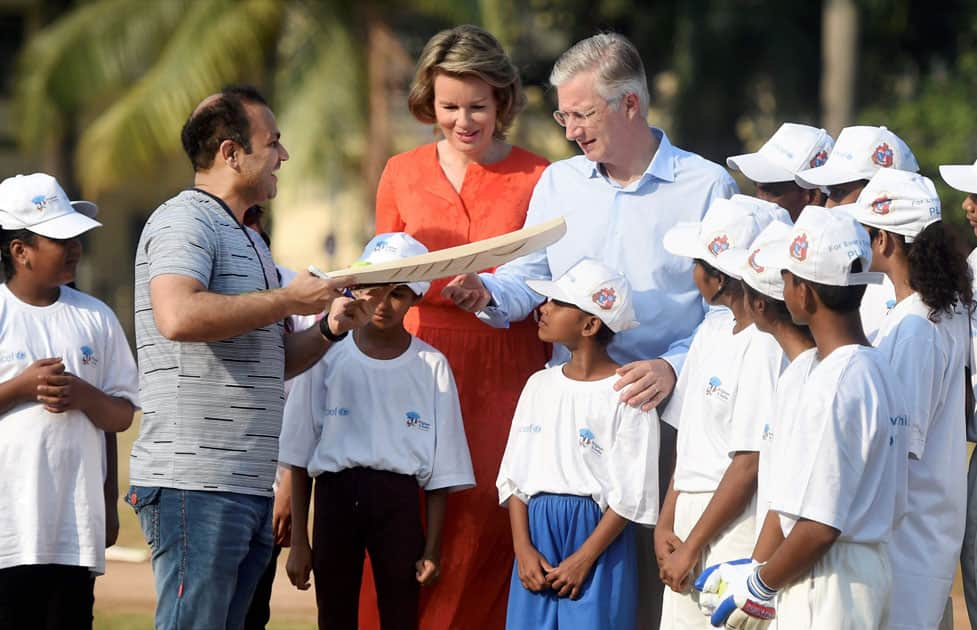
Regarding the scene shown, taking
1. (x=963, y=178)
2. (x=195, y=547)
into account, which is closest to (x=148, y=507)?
(x=195, y=547)

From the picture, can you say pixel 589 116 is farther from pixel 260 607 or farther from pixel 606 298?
pixel 260 607

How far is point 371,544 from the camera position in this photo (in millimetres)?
5383

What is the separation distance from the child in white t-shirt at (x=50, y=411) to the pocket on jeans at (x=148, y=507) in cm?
90

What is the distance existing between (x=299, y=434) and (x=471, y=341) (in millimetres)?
730

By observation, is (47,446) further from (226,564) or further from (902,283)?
(902,283)

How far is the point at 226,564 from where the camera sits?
4504mm

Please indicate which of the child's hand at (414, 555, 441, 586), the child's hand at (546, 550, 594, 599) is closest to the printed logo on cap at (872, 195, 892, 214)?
the child's hand at (546, 550, 594, 599)

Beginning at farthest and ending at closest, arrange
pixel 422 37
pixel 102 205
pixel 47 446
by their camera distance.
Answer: pixel 102 205
pixel 422 37
pixel 47 446

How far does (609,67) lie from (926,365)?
1.55 meters

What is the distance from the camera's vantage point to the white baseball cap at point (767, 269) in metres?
4.43

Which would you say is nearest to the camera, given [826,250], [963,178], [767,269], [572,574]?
[826,250]

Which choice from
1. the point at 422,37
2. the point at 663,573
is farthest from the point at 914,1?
the point at 663,573

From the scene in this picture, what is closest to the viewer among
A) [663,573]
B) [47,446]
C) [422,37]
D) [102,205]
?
[663,573]

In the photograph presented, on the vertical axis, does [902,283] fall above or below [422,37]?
below
